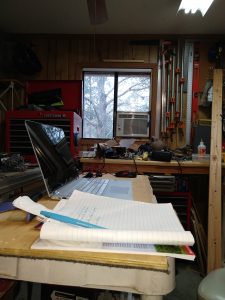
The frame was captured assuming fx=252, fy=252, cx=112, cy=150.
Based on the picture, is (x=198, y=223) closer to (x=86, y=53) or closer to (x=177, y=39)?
(x=177, y=39)

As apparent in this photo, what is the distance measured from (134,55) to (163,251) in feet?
8.97

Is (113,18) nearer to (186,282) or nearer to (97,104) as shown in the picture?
(97,104)

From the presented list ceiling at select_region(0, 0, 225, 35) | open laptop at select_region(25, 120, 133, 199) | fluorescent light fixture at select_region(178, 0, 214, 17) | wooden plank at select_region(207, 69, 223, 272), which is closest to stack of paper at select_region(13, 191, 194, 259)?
open laptop at select_region(25, 120, 133, 199)

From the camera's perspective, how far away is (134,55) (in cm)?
288

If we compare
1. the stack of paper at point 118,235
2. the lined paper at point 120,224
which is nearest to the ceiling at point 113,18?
the lined paper at point 120,224

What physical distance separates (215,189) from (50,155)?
1.41m

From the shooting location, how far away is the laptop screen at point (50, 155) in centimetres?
91

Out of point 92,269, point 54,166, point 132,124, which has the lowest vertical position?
point 92,269

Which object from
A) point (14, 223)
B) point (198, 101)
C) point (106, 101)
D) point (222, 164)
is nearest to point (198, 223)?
point (222, 164)

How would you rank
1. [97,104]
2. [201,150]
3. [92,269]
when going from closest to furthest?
[92,269] < [201,150] < [97,104]

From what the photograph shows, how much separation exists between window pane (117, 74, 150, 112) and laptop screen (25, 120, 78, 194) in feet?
5.78

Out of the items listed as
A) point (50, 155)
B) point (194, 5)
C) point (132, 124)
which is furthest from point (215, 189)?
point (194, 5)

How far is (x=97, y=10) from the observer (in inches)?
81.7

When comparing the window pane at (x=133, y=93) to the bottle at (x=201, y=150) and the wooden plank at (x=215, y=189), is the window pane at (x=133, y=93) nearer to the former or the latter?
the bottle at (x=201, y=150)
